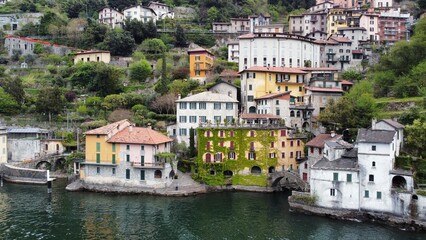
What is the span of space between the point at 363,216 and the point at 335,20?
70714 mm

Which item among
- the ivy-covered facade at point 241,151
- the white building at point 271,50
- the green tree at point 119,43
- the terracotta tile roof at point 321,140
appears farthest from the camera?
the green tree at point 119,43

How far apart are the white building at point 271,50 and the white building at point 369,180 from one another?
33.5 m

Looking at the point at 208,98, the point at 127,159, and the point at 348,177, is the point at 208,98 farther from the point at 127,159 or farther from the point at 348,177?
the point at 348,177

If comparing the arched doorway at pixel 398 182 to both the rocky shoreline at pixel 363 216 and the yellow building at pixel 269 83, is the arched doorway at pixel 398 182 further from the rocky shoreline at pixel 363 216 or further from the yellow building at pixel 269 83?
the yellow building at pixel 269 83

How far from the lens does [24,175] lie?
61.1 metres

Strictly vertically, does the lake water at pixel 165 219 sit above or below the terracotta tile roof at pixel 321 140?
below

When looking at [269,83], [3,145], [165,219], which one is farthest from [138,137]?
[3,145]

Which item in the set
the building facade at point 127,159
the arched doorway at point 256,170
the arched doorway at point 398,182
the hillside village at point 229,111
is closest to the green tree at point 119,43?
the hillside village at point 229,111

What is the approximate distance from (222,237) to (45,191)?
26443 millimetres

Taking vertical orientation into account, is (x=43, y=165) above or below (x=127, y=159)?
below

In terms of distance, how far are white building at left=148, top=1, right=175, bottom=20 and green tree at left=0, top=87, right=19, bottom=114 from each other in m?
50.3

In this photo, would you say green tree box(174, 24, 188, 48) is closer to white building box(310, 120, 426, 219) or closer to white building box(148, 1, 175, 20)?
white building box(148, 1, 175, 20)

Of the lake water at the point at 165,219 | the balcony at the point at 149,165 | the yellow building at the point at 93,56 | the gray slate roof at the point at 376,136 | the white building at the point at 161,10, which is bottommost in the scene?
the lake water at the point at 165,219

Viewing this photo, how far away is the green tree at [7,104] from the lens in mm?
76062
